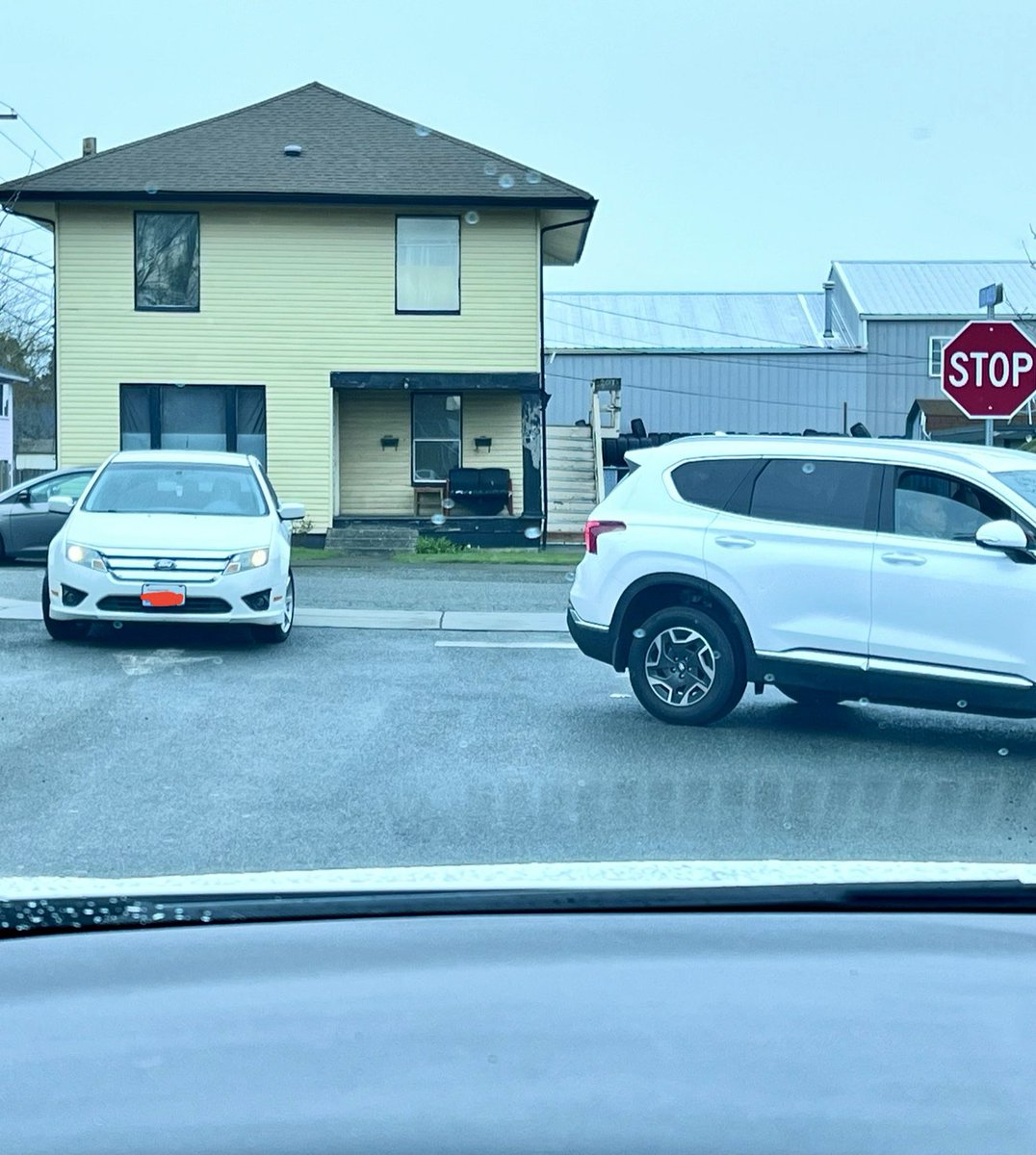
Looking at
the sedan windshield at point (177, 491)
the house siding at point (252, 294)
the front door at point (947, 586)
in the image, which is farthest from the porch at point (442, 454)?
the front door at point (947, 586)

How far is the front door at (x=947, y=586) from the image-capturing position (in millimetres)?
8367

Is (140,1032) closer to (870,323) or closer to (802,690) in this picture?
(802,690)

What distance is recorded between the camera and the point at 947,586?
8.57m

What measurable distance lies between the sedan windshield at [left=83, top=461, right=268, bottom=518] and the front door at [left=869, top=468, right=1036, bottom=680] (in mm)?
6239

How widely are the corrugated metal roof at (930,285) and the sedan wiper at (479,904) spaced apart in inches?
1928

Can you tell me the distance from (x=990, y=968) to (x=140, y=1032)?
1.09 metres

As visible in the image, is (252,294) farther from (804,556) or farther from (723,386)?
(723,386)

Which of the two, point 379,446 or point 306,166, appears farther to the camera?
point 379,446

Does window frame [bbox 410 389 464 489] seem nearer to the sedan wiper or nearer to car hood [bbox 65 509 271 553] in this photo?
car hood [bbox 65 509 271 553]

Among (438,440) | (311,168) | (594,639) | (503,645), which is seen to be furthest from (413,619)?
(311,168)

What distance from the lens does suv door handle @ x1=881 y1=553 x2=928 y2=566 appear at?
28.5ft

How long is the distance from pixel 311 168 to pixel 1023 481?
21045 mm

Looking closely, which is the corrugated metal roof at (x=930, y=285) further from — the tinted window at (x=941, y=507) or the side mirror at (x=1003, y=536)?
the side mirror at (x=1003, y=536)

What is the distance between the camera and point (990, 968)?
2.06 meters
